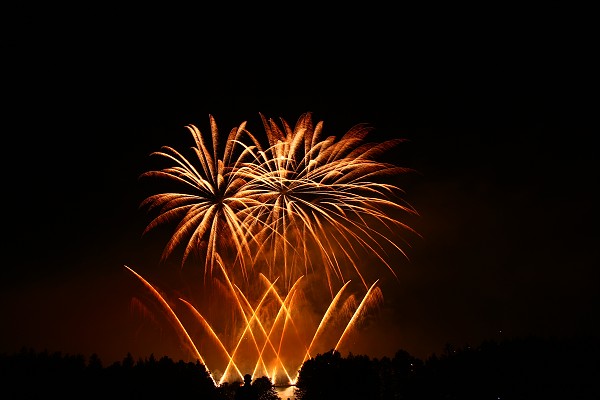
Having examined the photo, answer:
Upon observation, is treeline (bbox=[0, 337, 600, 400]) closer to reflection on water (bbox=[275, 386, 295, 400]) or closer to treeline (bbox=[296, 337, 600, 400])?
treeline (bbox=[296, 337, 600, 400])

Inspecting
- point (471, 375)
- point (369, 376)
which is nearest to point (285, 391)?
point (369, 376)

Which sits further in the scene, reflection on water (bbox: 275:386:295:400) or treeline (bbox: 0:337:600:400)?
reflection on water (bbox: 275:386:295:400)

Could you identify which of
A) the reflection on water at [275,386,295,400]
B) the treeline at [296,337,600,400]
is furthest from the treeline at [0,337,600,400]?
the reflection on water at [275,386,295,400]

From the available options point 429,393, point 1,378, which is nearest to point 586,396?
point 429,393

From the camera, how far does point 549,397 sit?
30.5 metres

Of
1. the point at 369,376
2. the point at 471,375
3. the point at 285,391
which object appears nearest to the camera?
the point at 369,376

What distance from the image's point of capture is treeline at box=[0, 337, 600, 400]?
27641 millimetres

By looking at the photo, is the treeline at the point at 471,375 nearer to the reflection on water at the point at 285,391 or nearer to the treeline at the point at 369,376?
the treeline at the point at 369,376

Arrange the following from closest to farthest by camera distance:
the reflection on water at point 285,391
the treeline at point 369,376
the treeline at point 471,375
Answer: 1. the treeline at point 369,376
2. the treeline at point 471,375
3. the reflection on water at point 285,391

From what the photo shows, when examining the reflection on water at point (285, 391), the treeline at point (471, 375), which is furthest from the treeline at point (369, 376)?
the reflection on water at point (285, 391)

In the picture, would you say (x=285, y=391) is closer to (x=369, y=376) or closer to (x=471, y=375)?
(x=369, y=376)

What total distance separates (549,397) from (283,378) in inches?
680

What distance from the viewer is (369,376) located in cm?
3262

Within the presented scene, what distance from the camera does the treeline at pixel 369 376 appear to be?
27.6 metres
